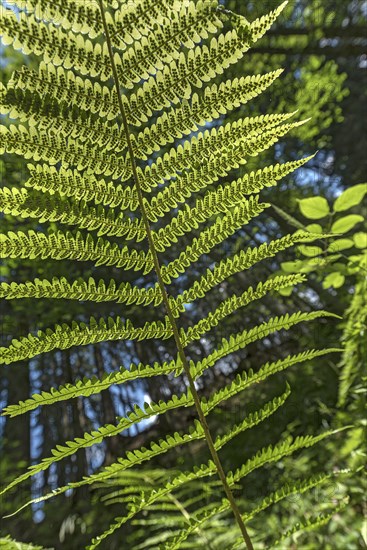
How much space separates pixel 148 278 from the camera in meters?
2.65

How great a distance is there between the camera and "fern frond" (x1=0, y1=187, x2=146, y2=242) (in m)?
0.46

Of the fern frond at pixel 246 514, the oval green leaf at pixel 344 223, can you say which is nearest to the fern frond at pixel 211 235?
the fern frond at pixel 246 514

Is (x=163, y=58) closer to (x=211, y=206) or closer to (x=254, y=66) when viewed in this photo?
(x=211, y=206)

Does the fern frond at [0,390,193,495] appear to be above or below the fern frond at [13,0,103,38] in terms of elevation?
below

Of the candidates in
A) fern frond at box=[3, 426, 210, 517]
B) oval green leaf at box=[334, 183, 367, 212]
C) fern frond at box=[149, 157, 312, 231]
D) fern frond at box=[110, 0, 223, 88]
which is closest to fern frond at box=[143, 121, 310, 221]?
fern frond at box=[149, 157, 312, 231]

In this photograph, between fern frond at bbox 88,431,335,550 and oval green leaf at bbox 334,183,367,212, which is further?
oval green leaf at bbox 334,183,367,212

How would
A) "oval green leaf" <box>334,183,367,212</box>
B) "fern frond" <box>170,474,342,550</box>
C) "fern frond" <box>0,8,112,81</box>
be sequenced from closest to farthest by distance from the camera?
"fern frond" <box>0,8,112,81</box> < "fern frond" <box>170,474,342,550</box> < "oval green leaf" <box>334,183,367,212</box>

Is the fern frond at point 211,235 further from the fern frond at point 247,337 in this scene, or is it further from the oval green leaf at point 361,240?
the oval green leaf at point 361,240

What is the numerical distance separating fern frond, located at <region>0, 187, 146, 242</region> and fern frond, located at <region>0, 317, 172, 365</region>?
9cm

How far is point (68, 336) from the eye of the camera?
1.58ft

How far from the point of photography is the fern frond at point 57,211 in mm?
462

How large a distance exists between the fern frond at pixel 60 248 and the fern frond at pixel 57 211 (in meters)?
0.02

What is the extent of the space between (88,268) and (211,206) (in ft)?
7.33

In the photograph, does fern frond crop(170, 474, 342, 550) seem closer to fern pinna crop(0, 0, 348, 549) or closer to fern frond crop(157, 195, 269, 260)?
fern pinna crop(0, 0, 348, 549)
